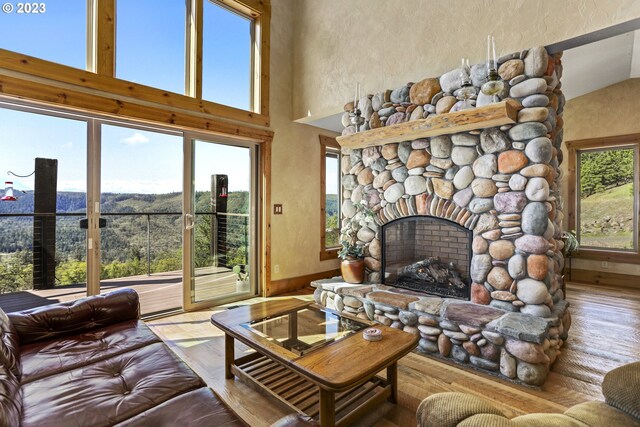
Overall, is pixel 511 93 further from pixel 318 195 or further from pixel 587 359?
pixel 318 195

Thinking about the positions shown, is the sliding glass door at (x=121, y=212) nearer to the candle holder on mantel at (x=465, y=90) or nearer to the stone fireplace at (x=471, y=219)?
the stone fireplace at (x=471, y=219)

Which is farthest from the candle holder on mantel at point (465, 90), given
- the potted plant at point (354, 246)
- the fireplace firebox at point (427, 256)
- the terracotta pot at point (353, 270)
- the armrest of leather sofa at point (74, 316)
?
the armrest of leather sofa at point (74, 316)

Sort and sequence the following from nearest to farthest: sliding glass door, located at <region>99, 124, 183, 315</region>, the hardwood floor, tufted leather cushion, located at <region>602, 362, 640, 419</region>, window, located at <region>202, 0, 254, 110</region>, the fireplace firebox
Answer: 1. tufted leather cushion, located at <region>602, 362, 640, 419</region>
2. the hardwood floor
3. the fireplace firebox
4. sliding glass door, located at <region>99, 124, 183, 315</region>
5. window, located at <region>202, 0, 254, 110</region>

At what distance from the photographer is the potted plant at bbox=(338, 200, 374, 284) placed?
3.56 meters

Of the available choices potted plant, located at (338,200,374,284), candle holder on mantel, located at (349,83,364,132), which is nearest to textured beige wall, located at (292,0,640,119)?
candle holder on mantel, located at (349,83,364,132)

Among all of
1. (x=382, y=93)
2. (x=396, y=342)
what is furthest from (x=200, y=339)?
(x=382, y=93)

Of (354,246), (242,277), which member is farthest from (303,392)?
(242,277)

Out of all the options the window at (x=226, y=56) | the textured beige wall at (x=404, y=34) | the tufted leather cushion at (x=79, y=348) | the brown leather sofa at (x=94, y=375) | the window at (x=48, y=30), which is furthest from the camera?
the window at (x=226, y=56)

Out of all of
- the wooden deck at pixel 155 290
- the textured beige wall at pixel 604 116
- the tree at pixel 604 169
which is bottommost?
the wooden deck at pixel 155 290

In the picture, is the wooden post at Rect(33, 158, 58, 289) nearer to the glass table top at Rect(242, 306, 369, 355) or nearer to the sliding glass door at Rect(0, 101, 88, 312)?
the sliding glass door at Rect(0, 101, 88, 312)

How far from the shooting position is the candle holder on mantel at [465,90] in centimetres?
276

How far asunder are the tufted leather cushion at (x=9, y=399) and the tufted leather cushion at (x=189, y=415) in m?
0.35

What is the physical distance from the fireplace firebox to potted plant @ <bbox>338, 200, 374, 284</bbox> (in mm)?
A: 248

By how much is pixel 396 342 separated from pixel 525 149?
1.89m
